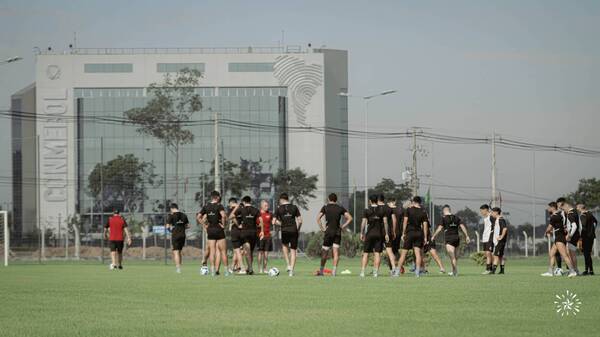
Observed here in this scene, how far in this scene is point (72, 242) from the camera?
112 meters

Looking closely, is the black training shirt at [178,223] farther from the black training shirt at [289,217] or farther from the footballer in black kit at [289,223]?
the black training shirt at [289,217]

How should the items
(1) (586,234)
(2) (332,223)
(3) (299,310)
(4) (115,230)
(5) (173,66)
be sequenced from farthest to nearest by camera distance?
(5) (173,66) < (4) (115,230) < (1) (586,234) < (2) (332,223) < (3) (299,310)

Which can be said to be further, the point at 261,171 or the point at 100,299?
the point at 261,171

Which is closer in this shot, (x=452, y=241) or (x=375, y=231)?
(x=375, y=231)

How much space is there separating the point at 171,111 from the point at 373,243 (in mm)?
95063

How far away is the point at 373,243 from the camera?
31.6m

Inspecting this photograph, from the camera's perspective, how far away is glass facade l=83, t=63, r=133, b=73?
14950 centimetres

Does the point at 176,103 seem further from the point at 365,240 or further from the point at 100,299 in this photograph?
the point at 100,299

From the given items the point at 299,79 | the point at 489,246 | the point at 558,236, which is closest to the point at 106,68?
the point at 299,79

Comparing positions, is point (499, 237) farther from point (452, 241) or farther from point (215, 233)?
point (215, 233)

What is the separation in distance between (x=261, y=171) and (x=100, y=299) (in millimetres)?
120644

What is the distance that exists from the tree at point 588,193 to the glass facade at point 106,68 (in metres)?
61.1

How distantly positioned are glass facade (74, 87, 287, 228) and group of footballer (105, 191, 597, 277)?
105 m

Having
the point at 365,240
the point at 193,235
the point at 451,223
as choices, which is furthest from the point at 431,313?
the point at 193,235
